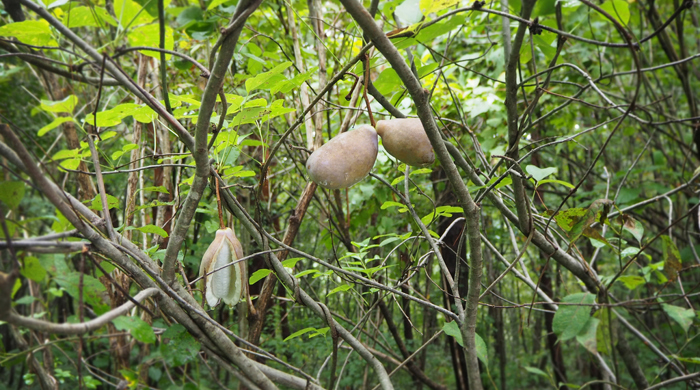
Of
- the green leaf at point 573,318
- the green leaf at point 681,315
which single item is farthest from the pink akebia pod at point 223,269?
the green leaf at point 681,315

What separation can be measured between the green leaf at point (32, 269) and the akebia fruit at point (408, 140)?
0.42 m

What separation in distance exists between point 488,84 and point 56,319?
13.4 ft

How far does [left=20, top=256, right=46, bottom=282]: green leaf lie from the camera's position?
1.63 feet

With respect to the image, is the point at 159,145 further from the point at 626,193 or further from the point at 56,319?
the point at 56,319

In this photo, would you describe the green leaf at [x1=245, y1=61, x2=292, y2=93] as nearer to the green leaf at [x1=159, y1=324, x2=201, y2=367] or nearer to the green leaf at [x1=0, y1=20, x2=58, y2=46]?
the green leaf at [x1=0, y1=20, x2=58, y2=46]

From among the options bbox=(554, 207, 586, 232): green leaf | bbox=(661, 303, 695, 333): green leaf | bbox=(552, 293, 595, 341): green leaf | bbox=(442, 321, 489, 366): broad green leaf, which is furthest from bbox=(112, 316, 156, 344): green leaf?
bbox=(661, 303, 695, 333): green leaf

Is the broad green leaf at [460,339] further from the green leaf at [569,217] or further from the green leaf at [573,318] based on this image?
the green leaf at [569,217]

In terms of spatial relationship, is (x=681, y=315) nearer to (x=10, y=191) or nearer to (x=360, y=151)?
(x=360, y=151)

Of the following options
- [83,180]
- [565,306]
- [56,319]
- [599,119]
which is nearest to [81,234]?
[565,306]

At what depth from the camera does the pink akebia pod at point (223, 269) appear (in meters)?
0.65

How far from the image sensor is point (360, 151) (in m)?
0.56

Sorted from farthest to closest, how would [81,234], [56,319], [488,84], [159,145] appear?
[56,319]
[488,84]
[159,145]
[81,234]

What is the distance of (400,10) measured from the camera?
0.57 m

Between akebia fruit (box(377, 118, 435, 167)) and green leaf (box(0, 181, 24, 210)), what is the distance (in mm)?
428
